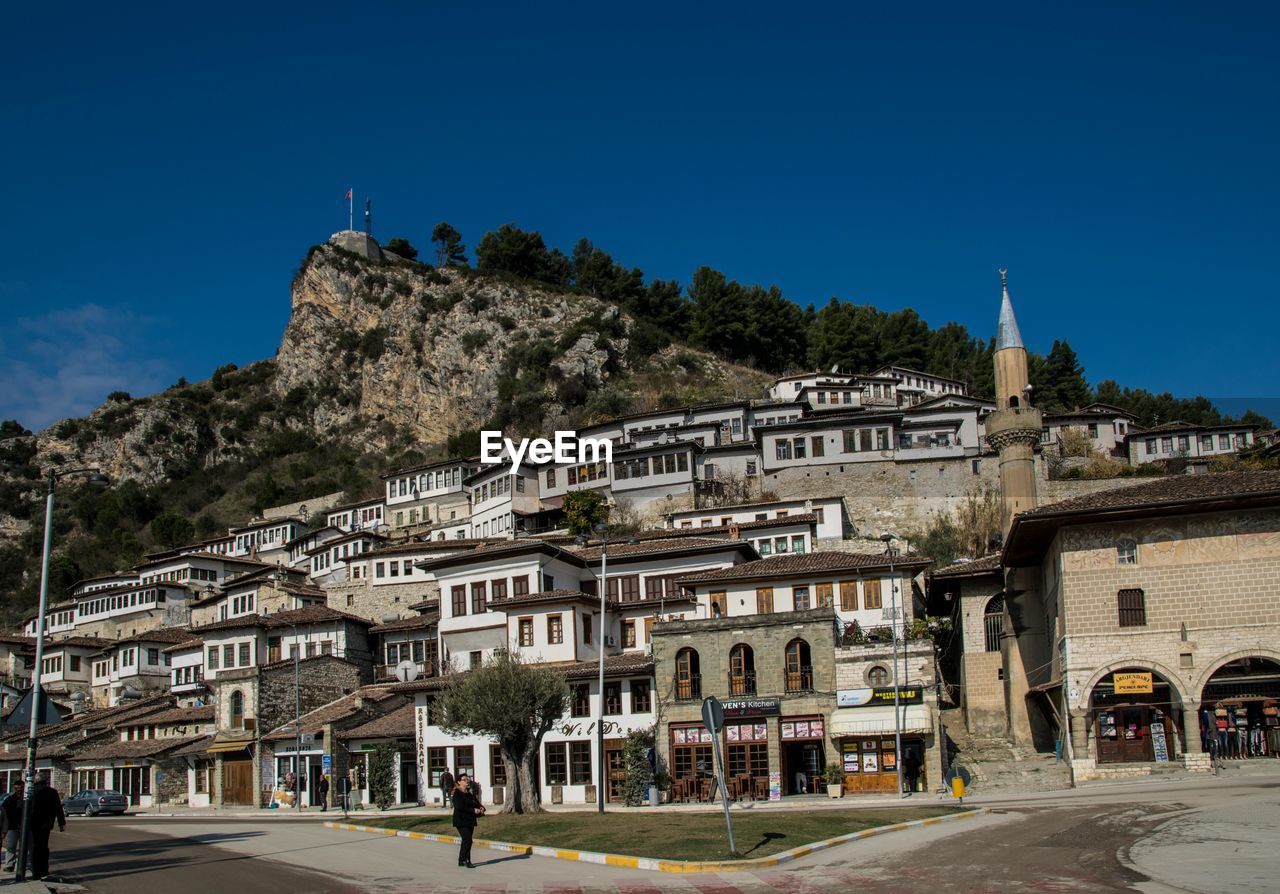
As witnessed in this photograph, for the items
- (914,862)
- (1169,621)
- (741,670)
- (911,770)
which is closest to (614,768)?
(741,670)

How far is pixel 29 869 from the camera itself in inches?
908

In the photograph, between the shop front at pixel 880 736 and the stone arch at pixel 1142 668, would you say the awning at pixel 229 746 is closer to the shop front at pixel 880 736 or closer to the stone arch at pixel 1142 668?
the shop front at pixel 880 736

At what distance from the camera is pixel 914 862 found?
20.4 meters

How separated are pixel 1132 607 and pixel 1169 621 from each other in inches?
45.1

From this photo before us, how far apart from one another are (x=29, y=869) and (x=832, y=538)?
54597 millimetres

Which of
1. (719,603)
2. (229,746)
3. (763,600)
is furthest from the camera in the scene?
(229,746)

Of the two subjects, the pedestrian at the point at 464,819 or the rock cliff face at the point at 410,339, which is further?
the rock cliff face at the point at 410,339

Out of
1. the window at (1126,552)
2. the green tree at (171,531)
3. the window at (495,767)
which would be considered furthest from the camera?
the green tree at (171,531)

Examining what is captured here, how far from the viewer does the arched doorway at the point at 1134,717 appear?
36.4 meters

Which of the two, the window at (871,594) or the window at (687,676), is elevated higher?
the window at (871,594)

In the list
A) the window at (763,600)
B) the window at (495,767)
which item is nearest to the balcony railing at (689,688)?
the window at (763,600)

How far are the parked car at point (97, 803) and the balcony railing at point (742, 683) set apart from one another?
30.1 metres

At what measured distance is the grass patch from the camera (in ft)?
76.3

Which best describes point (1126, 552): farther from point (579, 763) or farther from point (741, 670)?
point (579, 763)
